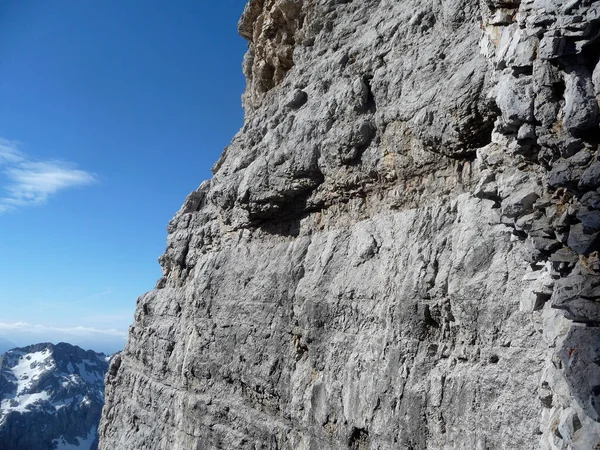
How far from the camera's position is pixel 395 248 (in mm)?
14977

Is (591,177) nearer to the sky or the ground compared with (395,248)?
nearer to the ground

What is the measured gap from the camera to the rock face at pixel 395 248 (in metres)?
7.50


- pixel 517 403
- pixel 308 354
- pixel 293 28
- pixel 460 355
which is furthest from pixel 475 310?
pixel 293 28

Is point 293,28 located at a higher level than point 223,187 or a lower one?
higher

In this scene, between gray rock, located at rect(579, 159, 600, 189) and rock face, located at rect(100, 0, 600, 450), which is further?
rock face, located at rect(100, 0, 600, 450)

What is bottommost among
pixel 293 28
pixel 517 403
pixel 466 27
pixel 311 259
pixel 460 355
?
pixel 517 403

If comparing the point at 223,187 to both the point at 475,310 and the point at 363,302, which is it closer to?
the point at 363,302

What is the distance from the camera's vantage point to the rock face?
7504 millimetres

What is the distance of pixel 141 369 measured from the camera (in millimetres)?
29938

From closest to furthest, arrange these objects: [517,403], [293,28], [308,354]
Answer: [517,403]
[308,354]
[293,28]

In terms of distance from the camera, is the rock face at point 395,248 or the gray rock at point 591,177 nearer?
the gray rock at point 591,177

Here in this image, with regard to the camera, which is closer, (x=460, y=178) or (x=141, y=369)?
(x=460, y=178)

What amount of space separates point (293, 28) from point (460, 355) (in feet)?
67.4

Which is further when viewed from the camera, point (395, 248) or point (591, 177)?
point (395, 248)
